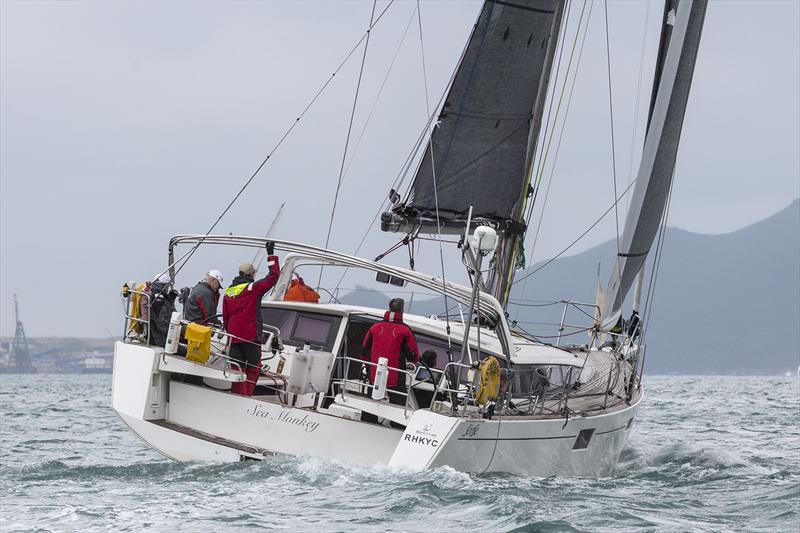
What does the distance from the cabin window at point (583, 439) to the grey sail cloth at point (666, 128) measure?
2850 mm

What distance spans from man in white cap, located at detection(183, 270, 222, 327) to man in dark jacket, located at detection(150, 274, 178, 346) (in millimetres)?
287

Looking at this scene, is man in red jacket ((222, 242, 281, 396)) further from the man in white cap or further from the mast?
the mast

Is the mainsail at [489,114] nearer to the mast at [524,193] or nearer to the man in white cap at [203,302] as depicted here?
the mast at [524,193]

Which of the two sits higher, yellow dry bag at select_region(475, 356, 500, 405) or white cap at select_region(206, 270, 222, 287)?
white cap at select_region(206, 270, 222, 287)

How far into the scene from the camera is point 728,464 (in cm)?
1359

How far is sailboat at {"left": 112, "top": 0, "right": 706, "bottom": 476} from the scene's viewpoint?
965 centimetres

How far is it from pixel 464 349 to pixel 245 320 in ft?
7.47

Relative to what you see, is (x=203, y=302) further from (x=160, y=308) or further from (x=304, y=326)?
(x=304, y=326)

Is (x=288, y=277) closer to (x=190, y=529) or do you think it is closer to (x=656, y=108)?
(x=656, y=108)

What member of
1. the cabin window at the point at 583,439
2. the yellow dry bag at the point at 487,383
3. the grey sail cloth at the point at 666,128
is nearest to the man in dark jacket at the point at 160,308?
the yellow dry bag at the point at 487,383

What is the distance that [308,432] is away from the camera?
9.74 metres

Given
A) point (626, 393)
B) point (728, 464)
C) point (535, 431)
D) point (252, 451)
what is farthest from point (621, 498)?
point (728, 464)

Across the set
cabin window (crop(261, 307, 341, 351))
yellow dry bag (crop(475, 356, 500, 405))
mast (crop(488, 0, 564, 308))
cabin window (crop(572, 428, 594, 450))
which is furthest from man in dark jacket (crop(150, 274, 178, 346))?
mast (crop(488, 0, 564, 308))

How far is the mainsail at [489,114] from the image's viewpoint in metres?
Result: 14.4
